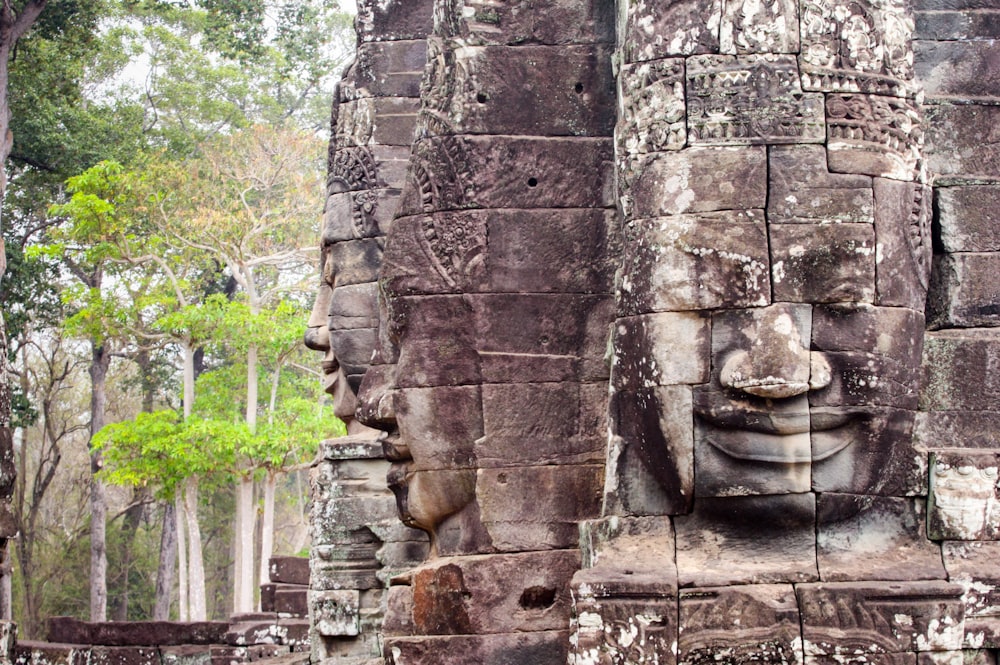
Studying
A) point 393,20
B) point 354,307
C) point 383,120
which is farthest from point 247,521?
point 393,20

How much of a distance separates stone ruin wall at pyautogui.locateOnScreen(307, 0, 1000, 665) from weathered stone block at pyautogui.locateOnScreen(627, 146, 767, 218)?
0.01 m

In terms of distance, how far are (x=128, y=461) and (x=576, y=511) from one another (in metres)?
18.0

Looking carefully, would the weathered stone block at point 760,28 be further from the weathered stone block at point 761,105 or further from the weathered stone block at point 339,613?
the weathered stone block at point 339,613

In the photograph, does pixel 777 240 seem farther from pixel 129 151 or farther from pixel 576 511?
pixel 129 151

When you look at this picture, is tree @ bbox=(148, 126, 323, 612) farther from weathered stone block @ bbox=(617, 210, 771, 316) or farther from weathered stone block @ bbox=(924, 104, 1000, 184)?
weathered stone block @ bbox=(617, 210, 771, 316)

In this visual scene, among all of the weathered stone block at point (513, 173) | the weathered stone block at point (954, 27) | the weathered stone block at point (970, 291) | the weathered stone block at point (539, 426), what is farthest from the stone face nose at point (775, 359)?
the weathered stone block at point (954, 27)

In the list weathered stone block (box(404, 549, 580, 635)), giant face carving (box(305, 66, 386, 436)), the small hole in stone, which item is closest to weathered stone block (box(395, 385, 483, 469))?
weathered stone block (box(404, 549, 580, 635))

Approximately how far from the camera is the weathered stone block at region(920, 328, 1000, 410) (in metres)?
6.37

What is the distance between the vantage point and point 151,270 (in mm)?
26078

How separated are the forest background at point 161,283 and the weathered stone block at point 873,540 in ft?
58.3

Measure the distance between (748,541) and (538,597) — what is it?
1197 millimetres

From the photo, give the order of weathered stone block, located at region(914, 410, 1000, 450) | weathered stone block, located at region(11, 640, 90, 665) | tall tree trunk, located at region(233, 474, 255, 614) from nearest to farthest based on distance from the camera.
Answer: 1. weathered stone block, located at region(914, 410, 1000, 450)
2. weathered stone block, located at region(11, 640, 90, 665)
3. tall tree trunk, located at region(233, 474, 255, 614)

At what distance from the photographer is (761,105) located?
5.91 meters

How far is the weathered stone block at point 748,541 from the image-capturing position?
574cm
